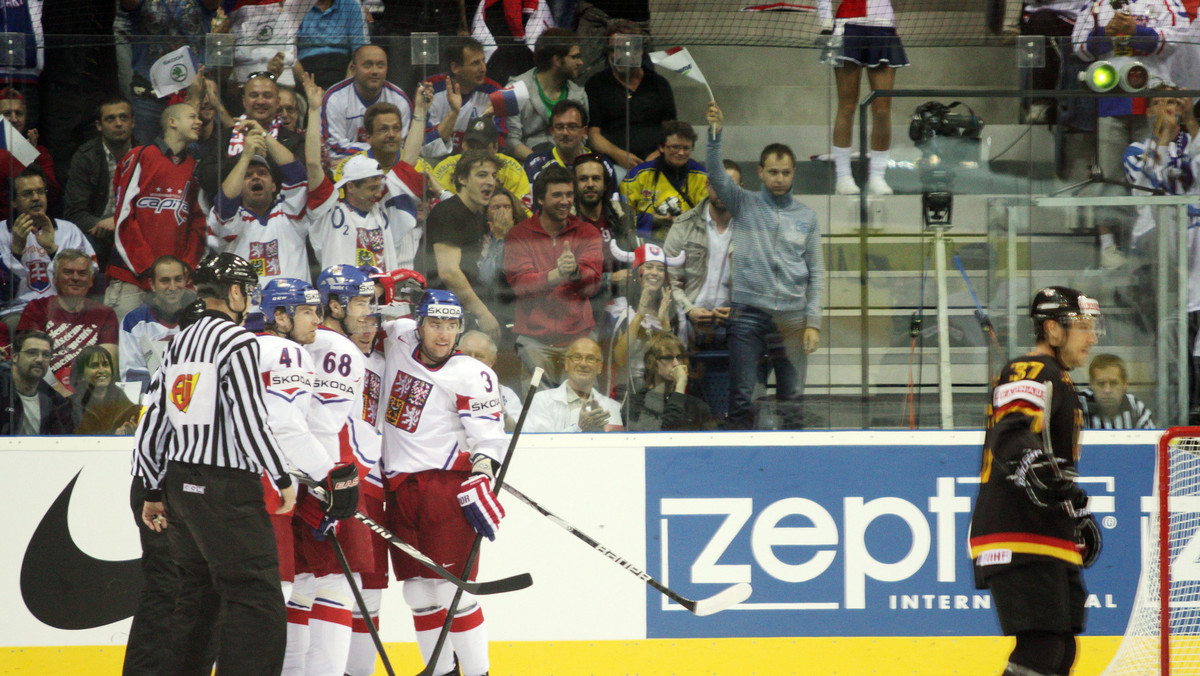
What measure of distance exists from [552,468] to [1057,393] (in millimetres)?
1693

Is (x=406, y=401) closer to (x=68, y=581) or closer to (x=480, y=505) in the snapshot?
(x=480, y=505)

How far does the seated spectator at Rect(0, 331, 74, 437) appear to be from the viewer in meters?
4.05

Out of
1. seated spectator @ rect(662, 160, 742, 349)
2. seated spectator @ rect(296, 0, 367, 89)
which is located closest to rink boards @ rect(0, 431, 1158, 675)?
seated spectator @ rect(662, 160, 742, 349)

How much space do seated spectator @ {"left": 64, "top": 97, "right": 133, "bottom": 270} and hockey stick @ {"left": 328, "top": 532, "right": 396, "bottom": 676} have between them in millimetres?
1334

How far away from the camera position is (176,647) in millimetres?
3402

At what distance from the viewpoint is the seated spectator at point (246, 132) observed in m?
4.11

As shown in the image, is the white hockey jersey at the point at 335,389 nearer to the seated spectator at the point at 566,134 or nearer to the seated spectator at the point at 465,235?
the seated spectator at the point at 465,235

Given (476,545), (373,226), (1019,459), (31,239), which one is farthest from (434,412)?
(1019,459)

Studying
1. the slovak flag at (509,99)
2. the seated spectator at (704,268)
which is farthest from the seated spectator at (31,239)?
the seated spectator at (704,268)

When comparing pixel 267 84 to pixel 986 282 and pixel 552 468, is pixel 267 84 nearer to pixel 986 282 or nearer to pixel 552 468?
pixel 552 468

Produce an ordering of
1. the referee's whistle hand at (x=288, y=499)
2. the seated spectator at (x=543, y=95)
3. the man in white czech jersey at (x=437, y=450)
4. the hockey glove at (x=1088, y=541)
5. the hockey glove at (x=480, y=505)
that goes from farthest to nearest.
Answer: the seated spectator at (x=543, y=95), the man in white czech jersey at (x=437, y=450), the hockey glove at (x=480, y=505), the referee's whistle hand at (x=288, y=499), the hockey glove at (x=1088, y=541)

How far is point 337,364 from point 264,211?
750 millimetres

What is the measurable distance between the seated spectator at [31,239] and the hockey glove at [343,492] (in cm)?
131

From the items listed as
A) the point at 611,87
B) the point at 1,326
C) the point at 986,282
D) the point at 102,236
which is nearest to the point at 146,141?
the point at 102,236
